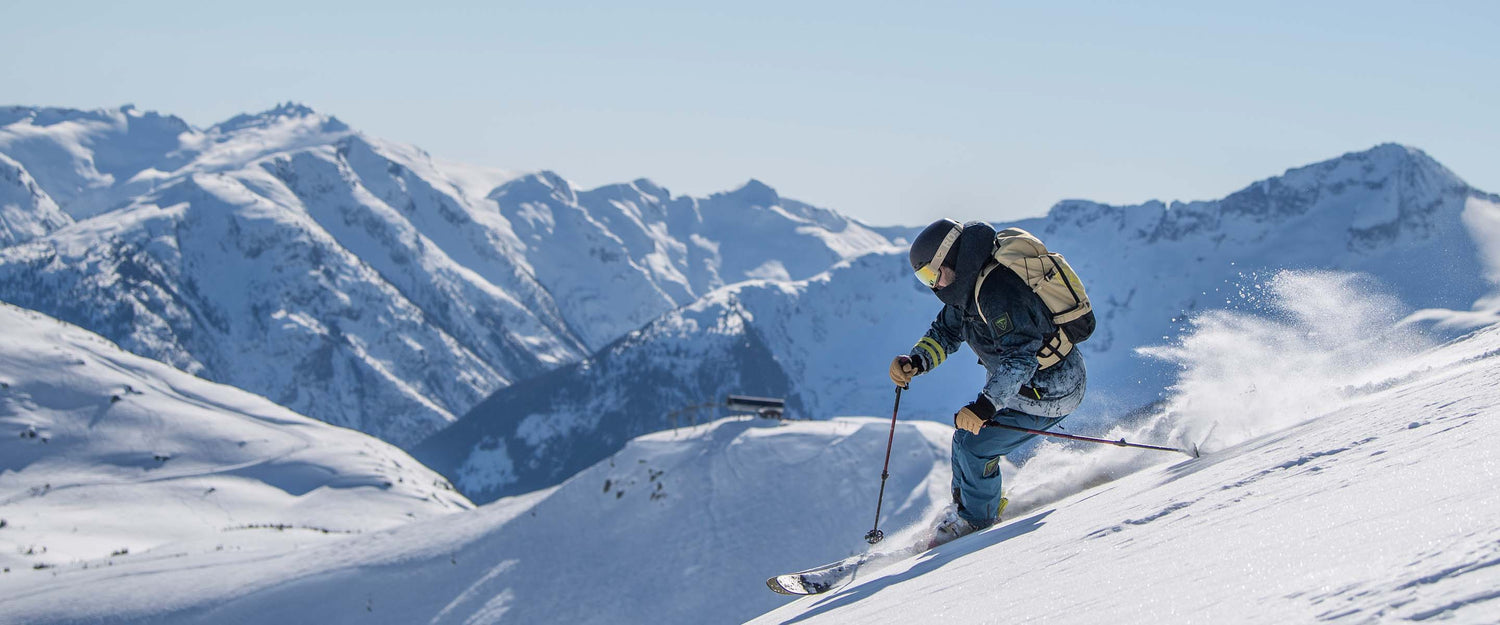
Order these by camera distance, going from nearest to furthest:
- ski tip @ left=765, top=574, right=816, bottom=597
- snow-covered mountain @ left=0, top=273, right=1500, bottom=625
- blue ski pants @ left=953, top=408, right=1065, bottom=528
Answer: snow-covered mountain @ left=0, top=273, right=1500, bottom=625
blue ski pants @ left=953, top=408, right=1065, bottom=528
ski tip @ left=765, top=574, right=816, bottom=597

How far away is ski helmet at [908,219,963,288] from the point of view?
9508mm

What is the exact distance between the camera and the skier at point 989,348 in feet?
30.2

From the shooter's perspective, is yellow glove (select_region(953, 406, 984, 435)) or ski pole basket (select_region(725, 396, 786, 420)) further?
ski pole basket (select_region(725, 396, 786, 420))

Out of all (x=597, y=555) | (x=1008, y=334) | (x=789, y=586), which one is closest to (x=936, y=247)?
(x=1008, y=334)

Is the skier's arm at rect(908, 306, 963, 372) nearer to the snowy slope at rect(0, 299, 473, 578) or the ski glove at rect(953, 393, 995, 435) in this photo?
the ski glove at rect(953, 393, 995, 435)

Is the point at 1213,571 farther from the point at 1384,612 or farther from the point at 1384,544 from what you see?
the point at 1384,612

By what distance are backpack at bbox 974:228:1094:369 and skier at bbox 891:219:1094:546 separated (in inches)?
0.8

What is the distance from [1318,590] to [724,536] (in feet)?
73.8

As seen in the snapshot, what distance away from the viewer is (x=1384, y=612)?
3.60 meters

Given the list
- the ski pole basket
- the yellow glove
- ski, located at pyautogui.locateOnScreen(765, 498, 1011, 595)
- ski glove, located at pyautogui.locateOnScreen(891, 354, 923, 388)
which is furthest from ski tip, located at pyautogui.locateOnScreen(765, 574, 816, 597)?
the ski pole basket

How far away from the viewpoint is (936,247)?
31.2 ft

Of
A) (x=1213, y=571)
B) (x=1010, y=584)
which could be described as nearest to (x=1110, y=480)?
(x=1010, y=584)

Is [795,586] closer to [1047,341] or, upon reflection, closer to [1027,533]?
[1027,533]

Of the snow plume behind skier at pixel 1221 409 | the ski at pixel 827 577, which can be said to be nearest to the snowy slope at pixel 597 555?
the snow plume behind skier at pixel 1221 409
